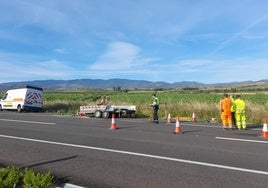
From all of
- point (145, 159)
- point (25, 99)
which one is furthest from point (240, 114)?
point (25, 99)

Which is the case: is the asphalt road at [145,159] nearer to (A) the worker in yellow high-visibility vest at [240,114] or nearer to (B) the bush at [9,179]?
(B) the bush at [9,179]

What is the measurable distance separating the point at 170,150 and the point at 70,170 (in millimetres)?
3319

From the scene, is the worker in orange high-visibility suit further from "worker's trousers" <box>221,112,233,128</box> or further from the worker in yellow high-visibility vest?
the worker in yellow high-visibility vest

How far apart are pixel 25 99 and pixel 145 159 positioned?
93.8ft

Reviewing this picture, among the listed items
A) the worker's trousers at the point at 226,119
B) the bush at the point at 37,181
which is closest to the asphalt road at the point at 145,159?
the bush at the point at 37,181

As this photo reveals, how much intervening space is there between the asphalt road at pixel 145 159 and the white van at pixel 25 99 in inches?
898

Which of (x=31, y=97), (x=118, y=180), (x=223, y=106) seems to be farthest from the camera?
(x=31, y=97)

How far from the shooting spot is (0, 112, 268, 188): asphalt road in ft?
22.5

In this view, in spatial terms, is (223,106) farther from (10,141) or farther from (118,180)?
(118,180)

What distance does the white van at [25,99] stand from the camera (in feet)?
117

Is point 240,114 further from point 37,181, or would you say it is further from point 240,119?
point 37,181

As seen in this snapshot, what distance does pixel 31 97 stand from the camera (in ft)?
118

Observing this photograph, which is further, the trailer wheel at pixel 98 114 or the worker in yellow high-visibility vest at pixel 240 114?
the trailer wheel at pixel 98 114

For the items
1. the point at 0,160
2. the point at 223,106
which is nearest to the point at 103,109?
the point at 223,106
